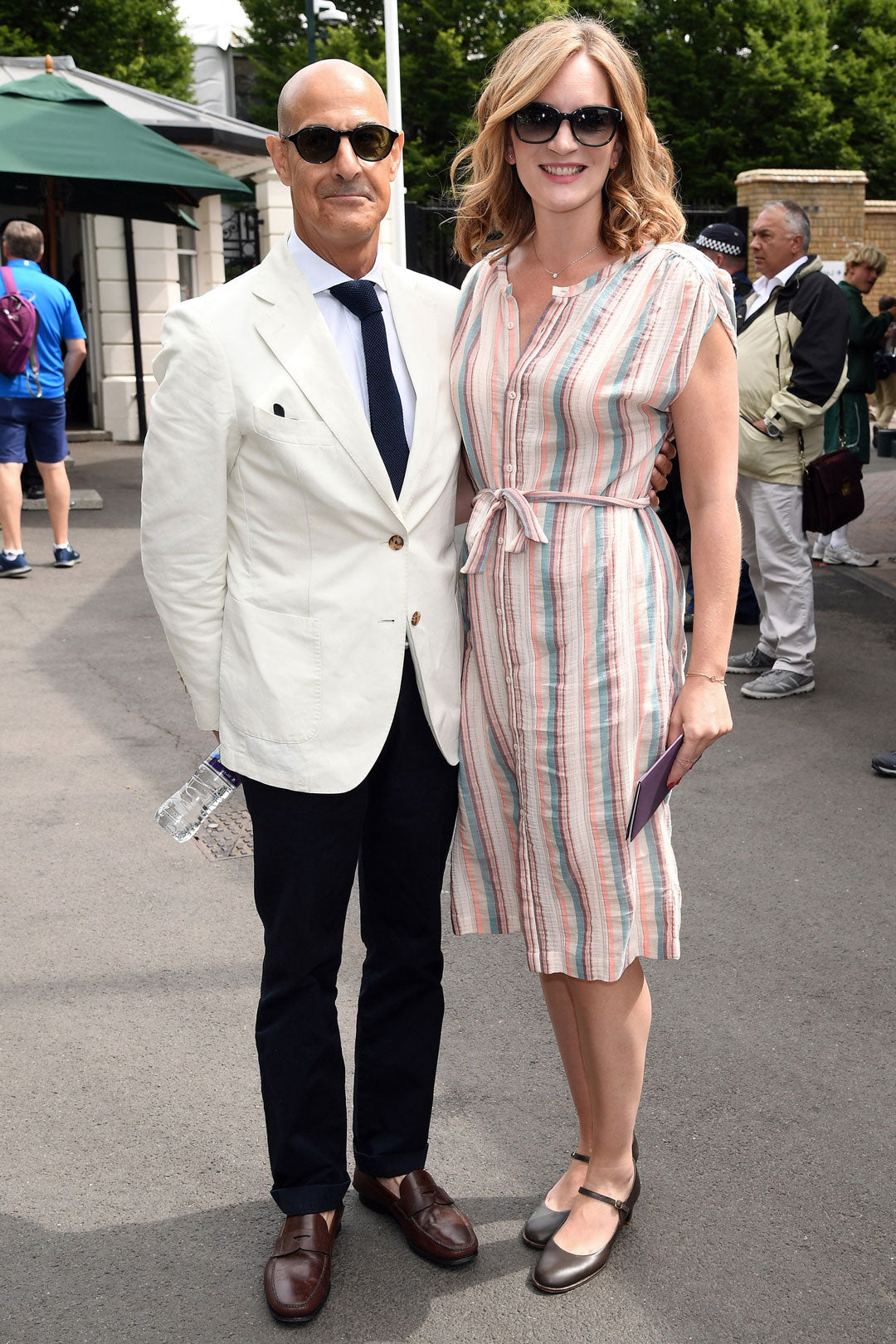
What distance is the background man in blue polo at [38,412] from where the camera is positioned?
877cm

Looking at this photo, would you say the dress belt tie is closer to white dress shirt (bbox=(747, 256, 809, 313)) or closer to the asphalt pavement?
the asphalt pavement

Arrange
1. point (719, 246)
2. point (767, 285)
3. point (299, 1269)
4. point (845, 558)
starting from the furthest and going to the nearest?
point (845, 558), point (719, 246), point (767, 285), point (299, 1269)

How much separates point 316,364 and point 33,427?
290 inches

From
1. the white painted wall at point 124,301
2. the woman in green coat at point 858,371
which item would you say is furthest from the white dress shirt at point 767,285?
the white painted wall at point 124,301

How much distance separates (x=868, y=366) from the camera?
9.48 metres

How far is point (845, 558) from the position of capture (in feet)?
→ 31.1

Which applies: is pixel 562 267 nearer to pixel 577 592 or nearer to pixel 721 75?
pixel 577 592

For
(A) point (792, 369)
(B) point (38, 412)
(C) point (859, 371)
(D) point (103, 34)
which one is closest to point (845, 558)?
(C) point (859, 371)

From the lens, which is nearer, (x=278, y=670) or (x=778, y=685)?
(x=278, y=670)

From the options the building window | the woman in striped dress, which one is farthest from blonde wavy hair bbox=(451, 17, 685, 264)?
the building window

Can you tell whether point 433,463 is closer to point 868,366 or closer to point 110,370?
point 868,366

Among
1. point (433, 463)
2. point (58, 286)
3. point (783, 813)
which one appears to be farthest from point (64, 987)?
point (58, 286)

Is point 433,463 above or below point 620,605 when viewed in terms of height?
above

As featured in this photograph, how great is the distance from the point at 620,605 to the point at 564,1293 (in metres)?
1.28
